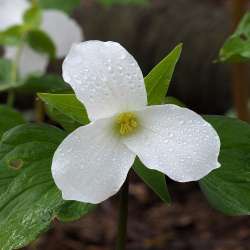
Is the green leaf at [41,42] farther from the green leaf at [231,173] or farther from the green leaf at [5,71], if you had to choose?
the green leaf at [231,173]

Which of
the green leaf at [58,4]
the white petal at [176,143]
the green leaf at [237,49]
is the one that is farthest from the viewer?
the green leaf at [58,4]

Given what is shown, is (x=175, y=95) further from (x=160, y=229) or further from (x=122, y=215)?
(x=122, y=215)

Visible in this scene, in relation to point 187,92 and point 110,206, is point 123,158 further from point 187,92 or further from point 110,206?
point 187,92

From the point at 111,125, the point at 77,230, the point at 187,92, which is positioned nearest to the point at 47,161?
the point at 111,125

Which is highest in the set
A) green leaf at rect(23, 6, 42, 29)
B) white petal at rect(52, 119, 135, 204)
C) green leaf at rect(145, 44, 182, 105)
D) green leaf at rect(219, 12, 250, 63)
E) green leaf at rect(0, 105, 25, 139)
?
green leaf at rect(145, 44, 182, 105)

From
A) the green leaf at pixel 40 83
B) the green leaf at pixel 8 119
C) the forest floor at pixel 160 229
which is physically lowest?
the forest floor at pixel 160 229

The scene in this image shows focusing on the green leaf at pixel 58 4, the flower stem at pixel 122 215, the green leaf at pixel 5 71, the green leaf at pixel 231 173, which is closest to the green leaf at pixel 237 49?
the green leaf at pixel 231 173

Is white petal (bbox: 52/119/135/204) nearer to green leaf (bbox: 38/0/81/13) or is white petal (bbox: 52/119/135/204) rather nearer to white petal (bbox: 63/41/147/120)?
white petal (bbox: 63/41/147/120)

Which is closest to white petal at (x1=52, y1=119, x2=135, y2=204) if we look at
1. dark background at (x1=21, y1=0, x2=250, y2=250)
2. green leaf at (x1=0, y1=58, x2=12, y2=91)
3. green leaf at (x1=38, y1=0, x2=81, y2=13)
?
green leaf at (x1=0, y1=58, x2=12, y2=91)
